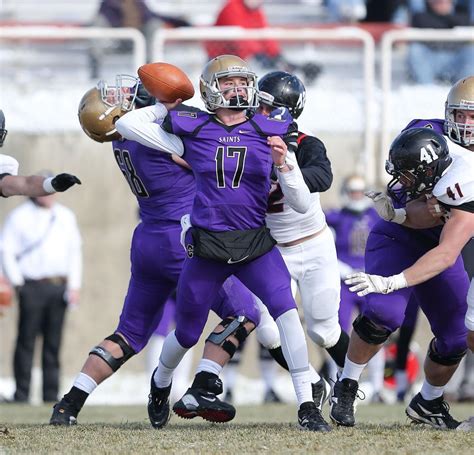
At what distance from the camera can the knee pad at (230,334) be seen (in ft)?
21.2

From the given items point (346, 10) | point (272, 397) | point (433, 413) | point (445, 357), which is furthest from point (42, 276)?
point (445, 357)

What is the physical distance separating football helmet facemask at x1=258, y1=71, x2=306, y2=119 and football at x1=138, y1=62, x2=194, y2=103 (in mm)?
701

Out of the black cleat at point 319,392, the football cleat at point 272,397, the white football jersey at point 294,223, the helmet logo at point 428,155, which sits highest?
the helmet logo at point 428,155

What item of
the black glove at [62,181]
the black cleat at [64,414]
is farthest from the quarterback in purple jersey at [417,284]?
the black glove at [62,181]

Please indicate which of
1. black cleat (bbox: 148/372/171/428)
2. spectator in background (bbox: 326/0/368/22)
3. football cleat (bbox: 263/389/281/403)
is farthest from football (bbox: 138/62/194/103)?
spectator in background (bbox: 326/0/368/22)

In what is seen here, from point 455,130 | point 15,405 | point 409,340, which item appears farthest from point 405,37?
point 455,130

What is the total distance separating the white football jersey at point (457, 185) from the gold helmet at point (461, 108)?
1.09 feet

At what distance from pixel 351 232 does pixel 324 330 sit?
12.7 ft

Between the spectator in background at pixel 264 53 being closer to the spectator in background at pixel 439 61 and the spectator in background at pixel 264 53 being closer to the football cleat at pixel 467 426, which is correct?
the spectator in background at pixel 439 61

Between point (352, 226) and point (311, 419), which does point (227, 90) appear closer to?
point (311, 419)

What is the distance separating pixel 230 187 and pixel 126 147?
0.83 meters

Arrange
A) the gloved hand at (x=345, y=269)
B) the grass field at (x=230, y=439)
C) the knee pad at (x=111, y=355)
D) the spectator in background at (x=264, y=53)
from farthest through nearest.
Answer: the spectator in background at (x=264, y=53)
the gloved hand at (x=345, y=269)
the knee pad at (x=111, y=355)
the grass field at (x=230, y=439)

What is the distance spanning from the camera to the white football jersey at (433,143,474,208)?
573 centimetres

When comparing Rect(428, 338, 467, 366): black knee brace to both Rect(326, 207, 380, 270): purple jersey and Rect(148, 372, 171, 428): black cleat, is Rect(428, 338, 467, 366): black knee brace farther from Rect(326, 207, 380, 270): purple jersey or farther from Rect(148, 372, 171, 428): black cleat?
Rect(326, 207, 380, 270): purple jersey
